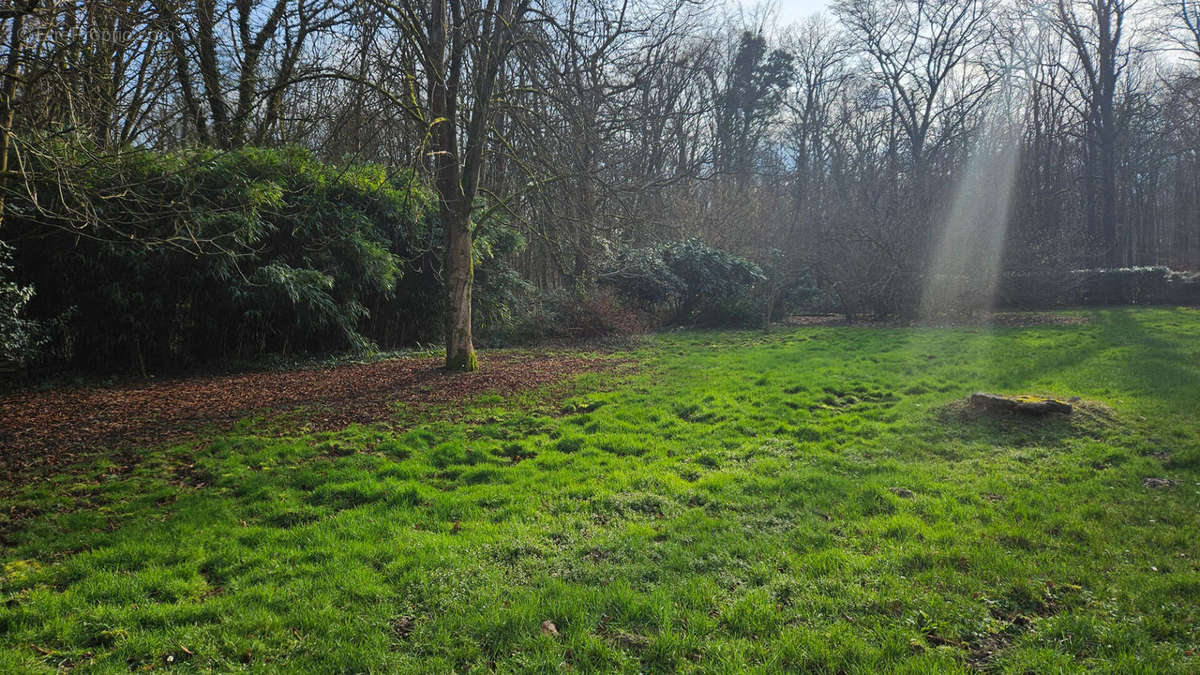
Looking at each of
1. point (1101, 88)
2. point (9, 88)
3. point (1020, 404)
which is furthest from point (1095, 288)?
point (9, 88)

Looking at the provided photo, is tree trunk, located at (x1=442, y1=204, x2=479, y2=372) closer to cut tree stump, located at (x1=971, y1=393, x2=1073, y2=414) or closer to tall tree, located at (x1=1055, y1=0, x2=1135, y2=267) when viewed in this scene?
cut tree stump, located at (x1=971, y1=393, x2=1073, y2=414)

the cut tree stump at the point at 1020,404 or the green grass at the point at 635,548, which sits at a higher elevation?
the cut tree stump at the point at 1020,404

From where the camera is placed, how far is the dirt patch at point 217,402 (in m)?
5.39

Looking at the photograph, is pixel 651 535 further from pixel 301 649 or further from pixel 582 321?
pixel 582 321

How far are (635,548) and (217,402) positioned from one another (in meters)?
6.31

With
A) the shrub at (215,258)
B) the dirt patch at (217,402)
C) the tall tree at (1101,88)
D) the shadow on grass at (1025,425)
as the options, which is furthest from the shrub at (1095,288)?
the shrub at (215,258)

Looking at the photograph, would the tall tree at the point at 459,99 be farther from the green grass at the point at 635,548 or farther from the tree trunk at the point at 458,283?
the green grass at the point at 635,548

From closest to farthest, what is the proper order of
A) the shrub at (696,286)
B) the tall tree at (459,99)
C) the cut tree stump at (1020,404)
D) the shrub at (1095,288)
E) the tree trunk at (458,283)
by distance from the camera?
the cut tree stump at (1020,404)
the tall tree at (459,99)
the tree trunk at (458,283)
the shrub at (1095,288)
the shrub at (696,286)

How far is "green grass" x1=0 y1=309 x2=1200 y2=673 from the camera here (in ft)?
8.11

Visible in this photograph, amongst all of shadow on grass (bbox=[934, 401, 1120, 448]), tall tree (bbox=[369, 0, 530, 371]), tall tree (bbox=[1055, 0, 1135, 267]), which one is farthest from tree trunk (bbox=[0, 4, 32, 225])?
tall tree (bbox=[1055, 0, 1135, 267])

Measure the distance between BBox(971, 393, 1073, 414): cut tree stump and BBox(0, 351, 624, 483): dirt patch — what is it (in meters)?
5.60

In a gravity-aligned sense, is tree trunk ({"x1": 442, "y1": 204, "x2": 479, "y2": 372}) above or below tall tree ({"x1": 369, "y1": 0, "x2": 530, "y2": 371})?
below

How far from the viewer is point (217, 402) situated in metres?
7.10

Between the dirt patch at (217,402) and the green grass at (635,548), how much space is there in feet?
2.43
